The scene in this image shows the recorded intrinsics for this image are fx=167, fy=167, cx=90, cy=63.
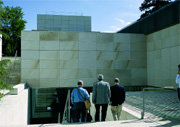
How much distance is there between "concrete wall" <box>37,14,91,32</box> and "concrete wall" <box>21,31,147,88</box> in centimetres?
3098

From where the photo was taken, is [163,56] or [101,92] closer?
[101,92]

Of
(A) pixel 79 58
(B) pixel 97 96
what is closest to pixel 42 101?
(A) pixel 79 58

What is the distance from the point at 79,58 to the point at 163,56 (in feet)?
20.8

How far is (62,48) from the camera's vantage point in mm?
13219

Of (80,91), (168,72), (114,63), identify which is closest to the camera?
(80,91)

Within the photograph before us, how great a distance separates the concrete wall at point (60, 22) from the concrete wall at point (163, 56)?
31.9 m

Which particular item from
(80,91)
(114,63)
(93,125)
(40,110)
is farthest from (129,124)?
(40,110)

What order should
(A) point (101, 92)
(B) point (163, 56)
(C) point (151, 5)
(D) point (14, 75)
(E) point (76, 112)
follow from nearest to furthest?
1. (A) point (101, 92)
2. (E) point (76, 112)
3. (B) point (163, 56)
4. (D) point (14, 75)
5. (C) point (151, 5)

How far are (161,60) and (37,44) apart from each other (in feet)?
31.0

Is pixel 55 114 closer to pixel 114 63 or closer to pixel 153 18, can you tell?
pixel 114 63

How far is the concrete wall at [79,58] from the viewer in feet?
42.0

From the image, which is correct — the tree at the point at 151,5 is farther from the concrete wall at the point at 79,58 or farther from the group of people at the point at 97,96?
the group of people at the point at 97,96

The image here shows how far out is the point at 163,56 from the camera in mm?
12258

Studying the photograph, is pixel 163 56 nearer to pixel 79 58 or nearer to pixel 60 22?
pixel 79 58
